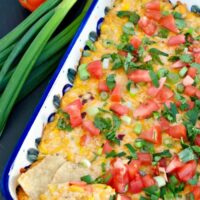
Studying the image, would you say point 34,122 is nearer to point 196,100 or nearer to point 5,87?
point 5,87

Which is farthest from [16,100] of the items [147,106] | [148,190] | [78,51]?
[148,190]

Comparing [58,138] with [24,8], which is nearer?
[58,138]

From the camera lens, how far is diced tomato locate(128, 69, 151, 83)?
273cm

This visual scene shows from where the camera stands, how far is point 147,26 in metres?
2.90

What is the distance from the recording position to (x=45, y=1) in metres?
3.18

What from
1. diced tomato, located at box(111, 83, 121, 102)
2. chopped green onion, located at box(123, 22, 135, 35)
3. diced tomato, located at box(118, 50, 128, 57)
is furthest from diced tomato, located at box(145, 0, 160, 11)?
diced tomato, located at box(111, 83, 121, 102)

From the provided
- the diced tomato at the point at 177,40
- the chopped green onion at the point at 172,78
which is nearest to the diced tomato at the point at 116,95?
the chopped green onion at the point at 172,78

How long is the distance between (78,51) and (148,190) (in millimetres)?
748

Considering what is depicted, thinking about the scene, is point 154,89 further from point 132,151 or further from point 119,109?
point 132,151

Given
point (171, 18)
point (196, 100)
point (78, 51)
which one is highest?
point (78, 51)

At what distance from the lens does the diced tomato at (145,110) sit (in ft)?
8.71

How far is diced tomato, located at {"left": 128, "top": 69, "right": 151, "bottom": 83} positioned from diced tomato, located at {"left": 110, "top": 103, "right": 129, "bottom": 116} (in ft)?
0.47

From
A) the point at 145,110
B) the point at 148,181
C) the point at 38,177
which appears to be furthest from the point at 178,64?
the point at 38,177

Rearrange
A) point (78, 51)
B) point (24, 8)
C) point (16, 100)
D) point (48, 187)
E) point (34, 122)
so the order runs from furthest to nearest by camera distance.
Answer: point (24, 8) → point (16, 100) → point (78, 51) → point (34, 122) → point (48, 187)
